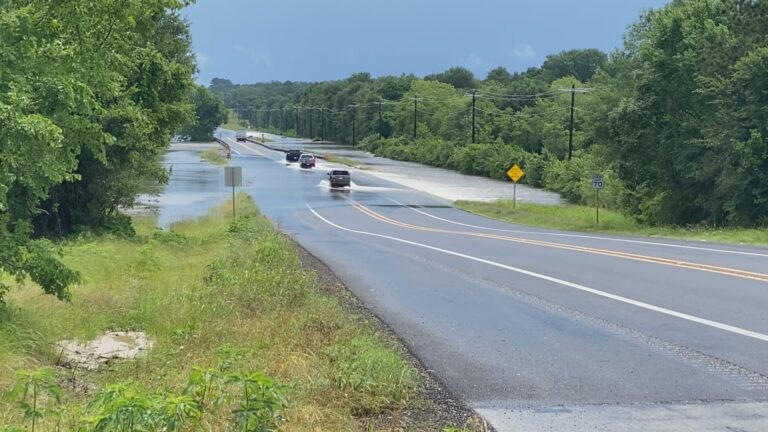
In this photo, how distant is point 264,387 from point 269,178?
7003 cm

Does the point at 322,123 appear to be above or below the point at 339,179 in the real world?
above

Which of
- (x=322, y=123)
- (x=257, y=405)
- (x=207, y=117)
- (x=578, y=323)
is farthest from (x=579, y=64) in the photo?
(x=257, y=405)

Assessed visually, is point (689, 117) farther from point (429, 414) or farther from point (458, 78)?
point (458, 78)

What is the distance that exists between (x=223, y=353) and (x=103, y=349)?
8.18 ft

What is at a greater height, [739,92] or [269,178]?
[739,92]

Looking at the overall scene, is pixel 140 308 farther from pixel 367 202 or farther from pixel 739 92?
pixel 367 202

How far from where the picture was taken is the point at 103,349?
8.41m

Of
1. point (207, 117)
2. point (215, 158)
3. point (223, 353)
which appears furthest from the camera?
point (207, 117)

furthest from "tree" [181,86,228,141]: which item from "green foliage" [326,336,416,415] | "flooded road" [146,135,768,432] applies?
"green foliage" [326,336,416,415]

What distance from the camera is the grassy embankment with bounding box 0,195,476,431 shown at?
191 inches

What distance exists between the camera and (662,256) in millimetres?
17047

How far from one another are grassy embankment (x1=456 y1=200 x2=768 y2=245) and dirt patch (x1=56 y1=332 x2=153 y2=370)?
64.1 feet

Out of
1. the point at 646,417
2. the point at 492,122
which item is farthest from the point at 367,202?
the point at 492,122

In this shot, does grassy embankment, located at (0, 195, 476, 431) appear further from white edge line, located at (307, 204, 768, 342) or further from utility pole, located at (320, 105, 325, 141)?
utility pole, located at (320, 105, 325, 141)
